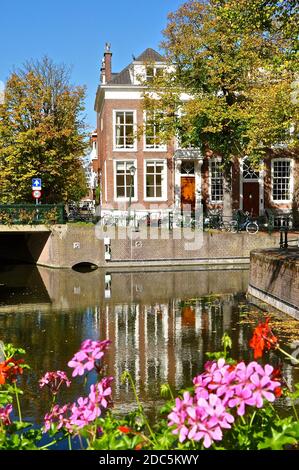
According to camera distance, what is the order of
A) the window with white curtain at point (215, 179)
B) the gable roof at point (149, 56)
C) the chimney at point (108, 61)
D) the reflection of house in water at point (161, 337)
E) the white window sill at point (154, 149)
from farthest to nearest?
1. the chimney at point (108, 61)
2. the window with white curtain at point (215, 179)
3. the gable roof at point (149, 56)
4. the white window sill at point (154, 149)
5. the reflection of house in water at point (161, 337)

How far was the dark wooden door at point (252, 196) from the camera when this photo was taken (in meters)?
33.3

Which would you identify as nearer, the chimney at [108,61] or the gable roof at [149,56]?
the gable roof at [149,56]

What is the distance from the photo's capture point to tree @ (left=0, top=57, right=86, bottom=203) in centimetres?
2750

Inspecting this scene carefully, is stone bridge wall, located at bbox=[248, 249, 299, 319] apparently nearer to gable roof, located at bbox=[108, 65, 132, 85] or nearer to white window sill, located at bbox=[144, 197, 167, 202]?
white window sill, located at bbox=[144, 197, 167, 202]

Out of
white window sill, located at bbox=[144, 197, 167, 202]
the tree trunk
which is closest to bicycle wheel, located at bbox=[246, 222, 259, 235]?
the tree trunk

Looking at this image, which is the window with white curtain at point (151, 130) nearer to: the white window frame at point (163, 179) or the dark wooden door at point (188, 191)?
the white window frame at point (163, 179)

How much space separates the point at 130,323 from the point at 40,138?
17.0m

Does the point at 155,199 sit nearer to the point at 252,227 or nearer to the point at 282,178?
the point at 252,227

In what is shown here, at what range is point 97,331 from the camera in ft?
39.7

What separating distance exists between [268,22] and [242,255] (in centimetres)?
1493

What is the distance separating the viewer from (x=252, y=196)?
33375mm

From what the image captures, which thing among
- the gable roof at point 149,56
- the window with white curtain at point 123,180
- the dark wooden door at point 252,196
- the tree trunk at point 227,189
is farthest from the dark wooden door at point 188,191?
the gable roof at point 149,56

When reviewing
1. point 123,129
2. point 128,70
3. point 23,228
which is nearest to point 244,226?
point 123,129
